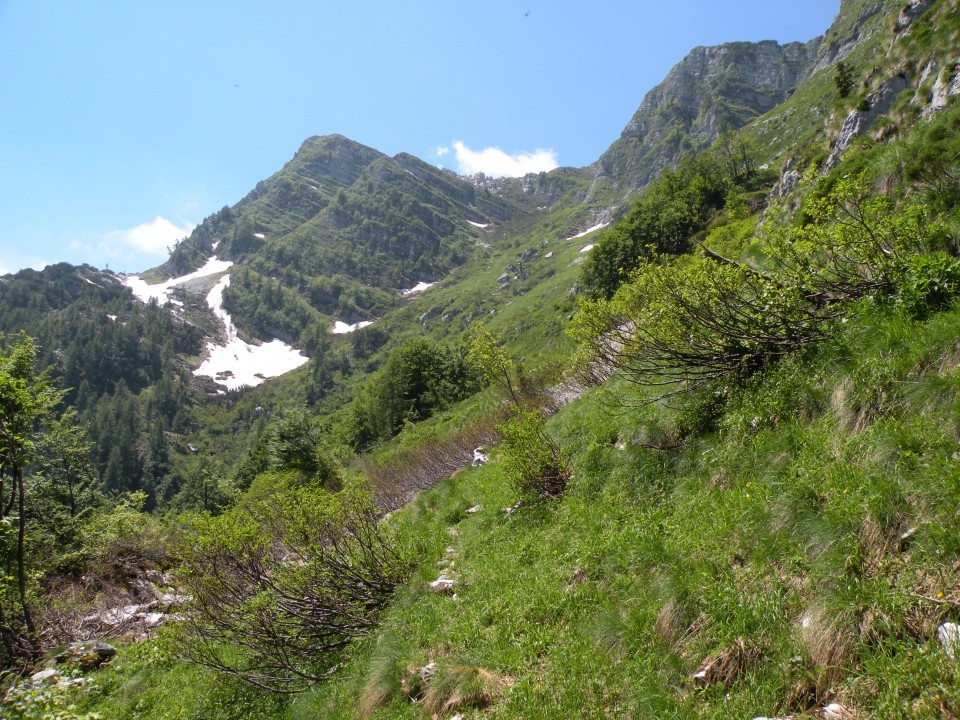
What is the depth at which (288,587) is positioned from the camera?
988cm

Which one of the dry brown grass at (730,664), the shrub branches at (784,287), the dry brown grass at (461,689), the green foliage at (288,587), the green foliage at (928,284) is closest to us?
the dry brown grass at (730,664)

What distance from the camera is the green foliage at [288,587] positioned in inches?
375

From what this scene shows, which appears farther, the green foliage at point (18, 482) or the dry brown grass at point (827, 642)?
the green foliage at point (18, 482)

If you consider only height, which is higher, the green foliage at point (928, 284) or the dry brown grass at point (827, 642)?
the green foliage at point (928, 284)

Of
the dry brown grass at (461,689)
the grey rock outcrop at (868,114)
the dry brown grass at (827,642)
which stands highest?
the grey rock outcrop at (868,114)

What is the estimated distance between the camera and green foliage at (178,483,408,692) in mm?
9531

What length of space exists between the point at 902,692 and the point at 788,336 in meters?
5.74

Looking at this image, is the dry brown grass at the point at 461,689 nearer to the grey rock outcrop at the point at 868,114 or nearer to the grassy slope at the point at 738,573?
the grassy slope at the point at 738,573

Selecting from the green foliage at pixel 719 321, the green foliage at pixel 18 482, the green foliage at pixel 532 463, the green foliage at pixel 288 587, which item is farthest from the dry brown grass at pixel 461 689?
the green foliage at pixel 18 482

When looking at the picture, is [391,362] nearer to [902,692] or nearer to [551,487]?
[551,487]

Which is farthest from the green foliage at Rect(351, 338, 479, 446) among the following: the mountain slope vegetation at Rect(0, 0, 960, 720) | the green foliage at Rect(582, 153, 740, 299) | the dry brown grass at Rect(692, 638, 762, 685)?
the dry brown grass at Rect(692, 638, 762, 685)

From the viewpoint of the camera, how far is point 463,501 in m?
13.6

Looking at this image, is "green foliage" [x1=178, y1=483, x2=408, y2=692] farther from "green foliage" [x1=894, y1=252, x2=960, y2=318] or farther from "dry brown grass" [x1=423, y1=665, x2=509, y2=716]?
"green foliage" [x1=894, y1=252, x2=960, y2=318]

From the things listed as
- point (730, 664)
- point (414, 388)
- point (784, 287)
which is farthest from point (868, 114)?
point (414, 388)
